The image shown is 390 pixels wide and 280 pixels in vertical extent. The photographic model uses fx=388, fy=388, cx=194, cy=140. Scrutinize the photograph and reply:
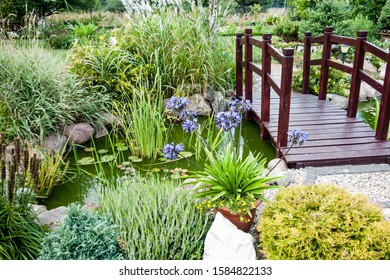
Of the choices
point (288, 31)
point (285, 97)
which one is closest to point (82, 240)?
point (285, 97)

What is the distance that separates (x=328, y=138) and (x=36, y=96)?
3.45 m

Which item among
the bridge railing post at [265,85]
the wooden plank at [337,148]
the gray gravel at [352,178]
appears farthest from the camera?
the bridge railing post at [265,85]

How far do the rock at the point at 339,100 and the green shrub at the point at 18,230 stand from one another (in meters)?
5.34

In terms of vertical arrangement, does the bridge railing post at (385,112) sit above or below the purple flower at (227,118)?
below

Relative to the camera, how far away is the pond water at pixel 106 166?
12.3 feet

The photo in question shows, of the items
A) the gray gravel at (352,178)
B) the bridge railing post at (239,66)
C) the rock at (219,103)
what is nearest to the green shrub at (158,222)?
the gray gravel at (352,178)

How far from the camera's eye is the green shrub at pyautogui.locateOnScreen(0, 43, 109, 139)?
4445 millimetres

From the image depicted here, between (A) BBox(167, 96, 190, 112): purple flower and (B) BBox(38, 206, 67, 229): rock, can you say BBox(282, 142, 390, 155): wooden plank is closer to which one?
(A) BBox(167, 96, 190, 112): purple flower

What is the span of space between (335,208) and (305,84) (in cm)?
418

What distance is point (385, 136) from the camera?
4.14 meters

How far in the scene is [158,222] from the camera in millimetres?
2580

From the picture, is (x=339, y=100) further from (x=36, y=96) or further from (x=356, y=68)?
(x=36, y=96)

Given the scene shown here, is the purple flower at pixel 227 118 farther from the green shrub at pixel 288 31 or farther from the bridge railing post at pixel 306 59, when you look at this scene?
the green shrub at pixel 288 31

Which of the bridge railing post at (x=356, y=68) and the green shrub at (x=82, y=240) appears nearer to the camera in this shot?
the green shrub at (x=82, y=240)
